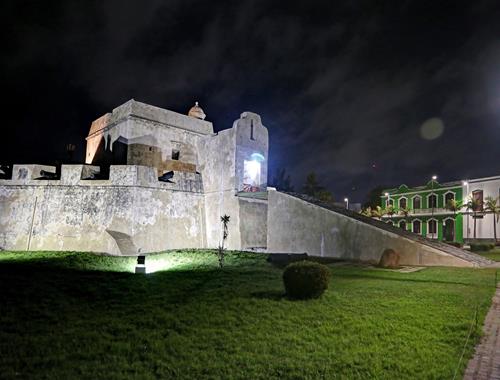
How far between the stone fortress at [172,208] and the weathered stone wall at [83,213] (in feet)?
0.18

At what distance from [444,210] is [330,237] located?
32774 mm

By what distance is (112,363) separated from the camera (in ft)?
16.3

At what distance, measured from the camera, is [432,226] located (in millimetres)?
45500

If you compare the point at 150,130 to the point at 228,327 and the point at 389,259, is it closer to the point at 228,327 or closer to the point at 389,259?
the point at 389,259

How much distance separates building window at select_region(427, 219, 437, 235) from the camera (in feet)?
148

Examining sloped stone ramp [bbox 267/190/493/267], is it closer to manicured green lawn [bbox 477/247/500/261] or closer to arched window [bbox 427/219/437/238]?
manicured green lawn [bbox 477/247/500/261]

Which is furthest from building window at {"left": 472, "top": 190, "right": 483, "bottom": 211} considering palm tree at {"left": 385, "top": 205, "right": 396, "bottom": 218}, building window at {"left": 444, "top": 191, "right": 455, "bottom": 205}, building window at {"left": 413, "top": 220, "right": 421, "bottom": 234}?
palm tree at {"left": 385, "top": 205, "right": 396, "bottom": 218}

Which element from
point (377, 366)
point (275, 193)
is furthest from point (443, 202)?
point (377, 366)

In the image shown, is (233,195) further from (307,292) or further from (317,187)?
(317,187)

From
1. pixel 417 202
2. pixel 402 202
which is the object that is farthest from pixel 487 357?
pixel 402 202

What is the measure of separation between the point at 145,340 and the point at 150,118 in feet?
70.7

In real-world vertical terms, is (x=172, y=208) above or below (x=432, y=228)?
above

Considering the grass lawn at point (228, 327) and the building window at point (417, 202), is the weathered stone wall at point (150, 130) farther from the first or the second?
the building window at point (417, 202)

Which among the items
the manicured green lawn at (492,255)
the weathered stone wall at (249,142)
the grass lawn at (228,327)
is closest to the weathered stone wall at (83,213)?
the weathered stone wall at (249,142)
